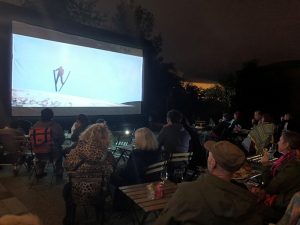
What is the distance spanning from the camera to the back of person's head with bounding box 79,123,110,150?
349 centimetres

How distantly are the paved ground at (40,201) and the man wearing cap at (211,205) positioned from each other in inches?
84.6

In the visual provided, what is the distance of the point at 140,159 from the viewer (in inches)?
154

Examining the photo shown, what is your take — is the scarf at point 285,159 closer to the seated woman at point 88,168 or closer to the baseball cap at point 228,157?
the baseball cap at point 228,157

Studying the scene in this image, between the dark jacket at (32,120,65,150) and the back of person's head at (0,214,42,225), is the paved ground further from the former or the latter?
the back of person's head at (0,214,42,225)

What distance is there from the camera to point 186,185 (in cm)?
187

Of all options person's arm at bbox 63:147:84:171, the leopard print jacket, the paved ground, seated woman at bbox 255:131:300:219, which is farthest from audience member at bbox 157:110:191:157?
seated woman at bbox 255:131:300:219

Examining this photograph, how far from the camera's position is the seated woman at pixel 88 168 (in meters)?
3.42

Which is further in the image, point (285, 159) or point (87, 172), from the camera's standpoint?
point (87, 172)

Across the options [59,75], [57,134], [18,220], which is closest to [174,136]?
[57,134]

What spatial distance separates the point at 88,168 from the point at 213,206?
2001 millimetres

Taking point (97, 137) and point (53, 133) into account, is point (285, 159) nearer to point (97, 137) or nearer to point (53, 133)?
point (97, 137)

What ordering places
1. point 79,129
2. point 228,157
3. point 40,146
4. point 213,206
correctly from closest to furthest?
point 213,206 → point 228,157 → point 40,146 → point 79,129

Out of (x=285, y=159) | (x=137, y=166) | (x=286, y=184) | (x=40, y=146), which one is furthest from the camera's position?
(x=40, y=146)

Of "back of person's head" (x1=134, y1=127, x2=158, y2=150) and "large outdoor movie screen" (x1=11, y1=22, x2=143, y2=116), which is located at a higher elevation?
"large outdoor movie screen" (x1=11, y1=22, x2=143, y2=116)
